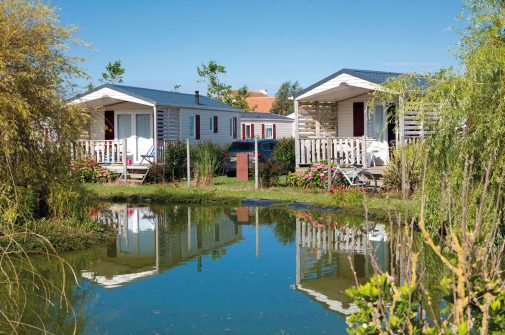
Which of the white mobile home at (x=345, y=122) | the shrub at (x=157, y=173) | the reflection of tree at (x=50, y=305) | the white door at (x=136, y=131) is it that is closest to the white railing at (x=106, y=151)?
the shrub at (x=157, y=173)

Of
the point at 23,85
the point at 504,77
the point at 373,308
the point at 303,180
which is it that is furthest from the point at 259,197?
the point at 373,308

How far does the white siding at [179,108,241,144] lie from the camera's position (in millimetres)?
32209

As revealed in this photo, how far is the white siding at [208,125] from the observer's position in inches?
1268

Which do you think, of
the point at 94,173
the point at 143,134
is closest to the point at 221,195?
the point at 94,173

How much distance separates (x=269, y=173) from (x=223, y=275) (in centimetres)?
1313

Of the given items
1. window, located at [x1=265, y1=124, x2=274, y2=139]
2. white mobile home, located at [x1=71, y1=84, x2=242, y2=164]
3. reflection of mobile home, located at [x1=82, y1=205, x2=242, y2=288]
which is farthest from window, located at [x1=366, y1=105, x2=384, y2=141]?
window, located at [x1=265, y1=124, x2=274, y2=139]

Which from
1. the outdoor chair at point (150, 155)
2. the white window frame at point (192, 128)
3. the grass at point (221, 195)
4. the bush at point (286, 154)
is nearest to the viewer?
the grass at point (221, 195)

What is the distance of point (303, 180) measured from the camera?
22.7 meters

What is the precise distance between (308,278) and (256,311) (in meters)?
2.06

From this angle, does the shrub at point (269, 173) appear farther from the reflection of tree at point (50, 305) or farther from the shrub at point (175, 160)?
the reflection of tree at point (50, 305)

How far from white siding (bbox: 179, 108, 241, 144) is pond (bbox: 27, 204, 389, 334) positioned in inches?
608

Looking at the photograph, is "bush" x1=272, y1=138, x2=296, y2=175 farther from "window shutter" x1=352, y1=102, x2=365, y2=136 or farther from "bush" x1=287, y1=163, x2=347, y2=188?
"bush" x1=287, y1=163, x2=347, y2=188

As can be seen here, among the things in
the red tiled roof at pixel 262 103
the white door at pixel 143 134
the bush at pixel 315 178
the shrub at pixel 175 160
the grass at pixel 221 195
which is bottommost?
the grass at pixel 221 195

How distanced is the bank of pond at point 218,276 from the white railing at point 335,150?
5864 millimetres
